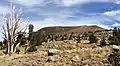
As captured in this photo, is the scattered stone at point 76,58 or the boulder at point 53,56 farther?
the boulder at point 53,56

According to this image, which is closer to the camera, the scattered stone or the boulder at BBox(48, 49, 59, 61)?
the scattered stone

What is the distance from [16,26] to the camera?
36656 millimetres

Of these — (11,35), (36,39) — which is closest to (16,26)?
(11,35)

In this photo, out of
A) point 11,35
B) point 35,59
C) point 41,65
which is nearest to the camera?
point 41,65

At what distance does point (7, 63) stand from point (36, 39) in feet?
71.4

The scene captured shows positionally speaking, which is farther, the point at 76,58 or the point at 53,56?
the point at 53,56

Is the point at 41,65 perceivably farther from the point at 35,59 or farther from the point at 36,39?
the point at 36,39

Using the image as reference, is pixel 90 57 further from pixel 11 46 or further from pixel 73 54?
pixel 11 46

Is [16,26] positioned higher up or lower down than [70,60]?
higher up

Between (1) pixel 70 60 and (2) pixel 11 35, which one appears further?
(2) pixel 11 35

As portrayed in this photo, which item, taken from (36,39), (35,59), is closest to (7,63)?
(35,59)

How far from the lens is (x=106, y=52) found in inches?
913

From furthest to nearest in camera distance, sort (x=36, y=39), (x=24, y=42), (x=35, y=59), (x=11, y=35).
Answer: (x=24, y=42) < (x=36, y=39) < (x=11, y=35) < (x=35, y=59)

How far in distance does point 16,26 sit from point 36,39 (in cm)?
865
